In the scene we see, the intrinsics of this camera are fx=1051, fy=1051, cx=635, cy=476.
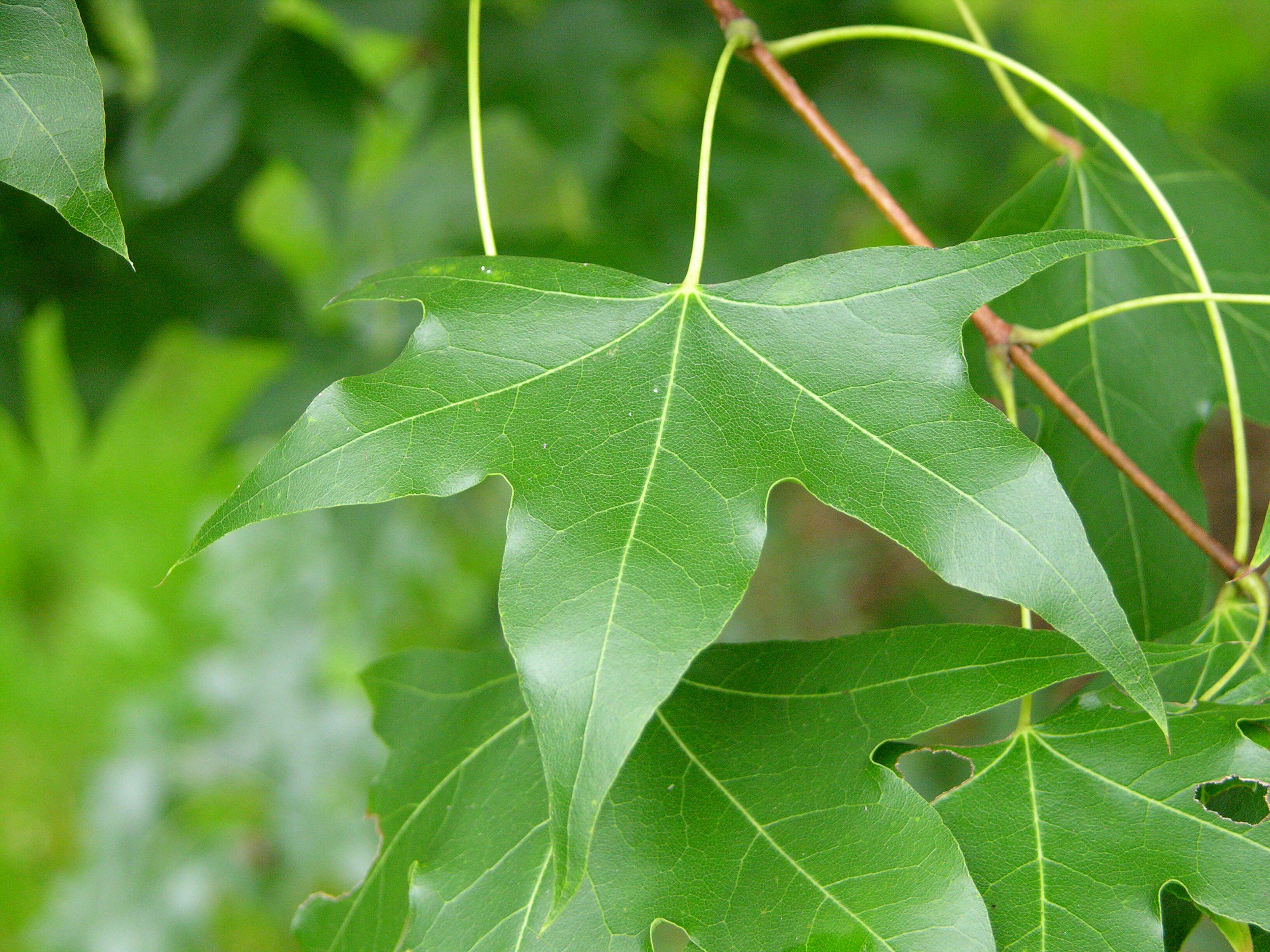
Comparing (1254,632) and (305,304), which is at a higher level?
(1254,632)

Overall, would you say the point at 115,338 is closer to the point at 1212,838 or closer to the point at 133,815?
the point at 133,815

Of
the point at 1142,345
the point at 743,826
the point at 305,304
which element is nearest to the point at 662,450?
the point at 743,826

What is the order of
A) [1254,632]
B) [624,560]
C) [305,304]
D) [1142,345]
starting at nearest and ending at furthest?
[624,560], [1254,632], [1142,345], [305,304]

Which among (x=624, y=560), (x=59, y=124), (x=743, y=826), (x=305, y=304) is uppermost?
(x=59, y=124)

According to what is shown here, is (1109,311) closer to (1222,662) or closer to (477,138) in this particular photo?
(1222,662)

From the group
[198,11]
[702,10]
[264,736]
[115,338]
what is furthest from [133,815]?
[702,10]
